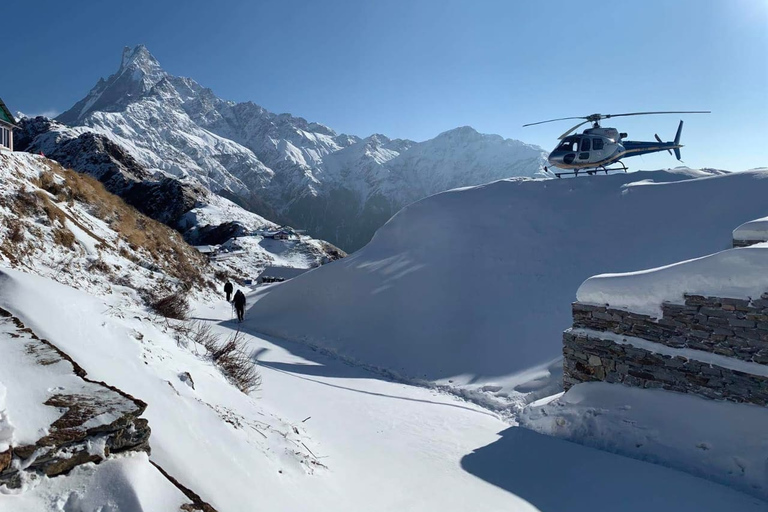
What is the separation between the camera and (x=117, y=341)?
422cm

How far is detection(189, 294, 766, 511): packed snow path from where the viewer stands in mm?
4270

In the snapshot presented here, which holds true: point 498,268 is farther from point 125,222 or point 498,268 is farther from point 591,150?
point 125,222

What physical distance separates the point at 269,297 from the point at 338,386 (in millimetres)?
8510

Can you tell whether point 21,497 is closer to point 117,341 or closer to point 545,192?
point 117,341

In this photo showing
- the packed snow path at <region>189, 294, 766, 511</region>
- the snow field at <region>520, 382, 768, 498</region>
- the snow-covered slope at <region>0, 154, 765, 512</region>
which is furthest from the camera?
the snow field at <region>520, 382, 768, 498</region>

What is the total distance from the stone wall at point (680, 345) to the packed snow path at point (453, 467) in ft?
3.81

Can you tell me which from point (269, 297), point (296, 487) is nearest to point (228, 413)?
point (296, 487)

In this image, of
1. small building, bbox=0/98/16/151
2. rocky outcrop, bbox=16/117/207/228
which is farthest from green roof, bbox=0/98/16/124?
rocky outcrop, bbox=16/117/207/228

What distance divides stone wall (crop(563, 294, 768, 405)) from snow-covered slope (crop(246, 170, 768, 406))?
2060 millimetres

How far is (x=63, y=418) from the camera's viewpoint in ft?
7.47

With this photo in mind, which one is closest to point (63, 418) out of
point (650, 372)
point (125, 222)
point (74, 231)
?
point (650, 372)

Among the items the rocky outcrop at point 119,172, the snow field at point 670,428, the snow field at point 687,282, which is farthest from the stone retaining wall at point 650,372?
the rocky outcrop at point 119,172

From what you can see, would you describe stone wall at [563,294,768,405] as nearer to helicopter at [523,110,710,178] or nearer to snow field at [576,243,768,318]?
snow field at [576,243,768,318]

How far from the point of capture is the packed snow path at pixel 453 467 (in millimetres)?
4270
